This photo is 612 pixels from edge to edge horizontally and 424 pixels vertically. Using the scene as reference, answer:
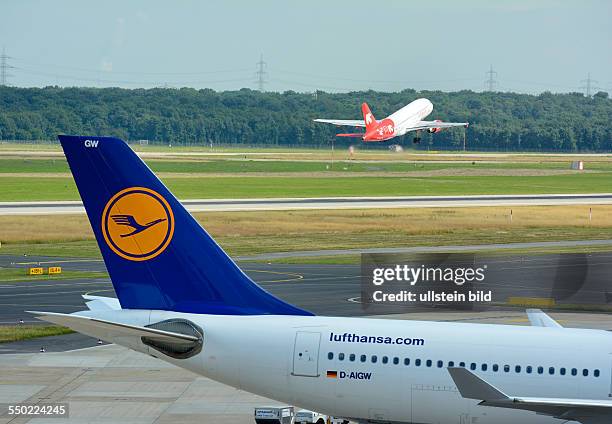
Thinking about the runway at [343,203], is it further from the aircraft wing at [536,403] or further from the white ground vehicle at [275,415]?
the aircraft wing at [536,403]

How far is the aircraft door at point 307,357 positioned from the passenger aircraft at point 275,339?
29mm

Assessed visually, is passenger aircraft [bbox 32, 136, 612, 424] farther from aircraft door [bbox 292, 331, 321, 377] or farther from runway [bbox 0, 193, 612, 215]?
runway [bbox 0, 193, 612, 215]

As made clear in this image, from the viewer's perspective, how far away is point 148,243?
29.8 metres

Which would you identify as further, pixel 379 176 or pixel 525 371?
pixel 379 176

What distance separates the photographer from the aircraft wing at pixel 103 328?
27.5 meters

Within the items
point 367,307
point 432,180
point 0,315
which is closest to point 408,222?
point 367,307

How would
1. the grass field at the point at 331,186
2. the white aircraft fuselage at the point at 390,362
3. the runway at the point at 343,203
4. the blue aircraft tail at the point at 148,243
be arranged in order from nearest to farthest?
the white aircraft fuselage at the point at 390,362
the blue aircraft tail at the point at 148,243
the runway at the point at 343,203
the grass field at the point at 331,186

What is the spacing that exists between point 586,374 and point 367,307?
35.6 m

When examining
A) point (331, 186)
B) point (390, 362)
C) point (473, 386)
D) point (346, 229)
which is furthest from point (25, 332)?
point (331, 186)

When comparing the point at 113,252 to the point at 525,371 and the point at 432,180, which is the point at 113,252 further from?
the point at 432,180

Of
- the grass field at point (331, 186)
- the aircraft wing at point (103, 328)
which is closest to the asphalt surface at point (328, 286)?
the aircraft wing at point (103, 328)

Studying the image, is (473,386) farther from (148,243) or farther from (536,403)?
(148,243)

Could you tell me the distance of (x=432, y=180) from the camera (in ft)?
591

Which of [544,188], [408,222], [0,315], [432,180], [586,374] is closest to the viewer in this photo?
[586,374]
